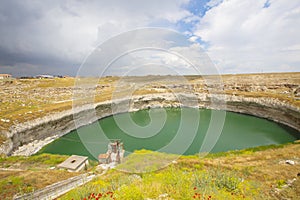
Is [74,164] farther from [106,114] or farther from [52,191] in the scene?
[106,114]

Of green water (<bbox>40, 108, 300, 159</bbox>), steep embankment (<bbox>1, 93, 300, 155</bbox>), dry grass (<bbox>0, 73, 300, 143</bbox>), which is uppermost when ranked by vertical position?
dry grass (<bbox>0, 73, 300, 143</bbox>)

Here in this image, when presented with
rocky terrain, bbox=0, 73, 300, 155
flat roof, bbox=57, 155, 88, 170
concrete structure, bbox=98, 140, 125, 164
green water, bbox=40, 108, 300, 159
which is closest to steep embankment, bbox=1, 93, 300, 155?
rocky terrain, bbox=0, 73, 300, 155

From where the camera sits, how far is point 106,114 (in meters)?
33.4

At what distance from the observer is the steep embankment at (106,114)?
1833cm

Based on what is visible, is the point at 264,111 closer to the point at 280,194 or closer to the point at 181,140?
the point at 181,140

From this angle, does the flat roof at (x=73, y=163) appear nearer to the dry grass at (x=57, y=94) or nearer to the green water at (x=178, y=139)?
the green water at (x=178, y=139)

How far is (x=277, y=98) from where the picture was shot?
2889 cm

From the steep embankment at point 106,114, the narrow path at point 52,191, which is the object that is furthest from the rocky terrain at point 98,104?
the narrow path at point 52,191

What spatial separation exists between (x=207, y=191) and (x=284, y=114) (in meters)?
30.9

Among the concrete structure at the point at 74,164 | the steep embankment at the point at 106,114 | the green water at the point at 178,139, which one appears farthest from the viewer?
the steep embankment at the point at 106,114

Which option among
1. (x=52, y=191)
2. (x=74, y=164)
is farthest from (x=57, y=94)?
(x=52, y=191)

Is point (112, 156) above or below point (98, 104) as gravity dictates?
below

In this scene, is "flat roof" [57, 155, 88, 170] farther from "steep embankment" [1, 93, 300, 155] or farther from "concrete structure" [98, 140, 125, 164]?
"steep embankment" [1, 93, 300, 155]

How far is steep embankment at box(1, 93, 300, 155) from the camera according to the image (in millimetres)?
18328
